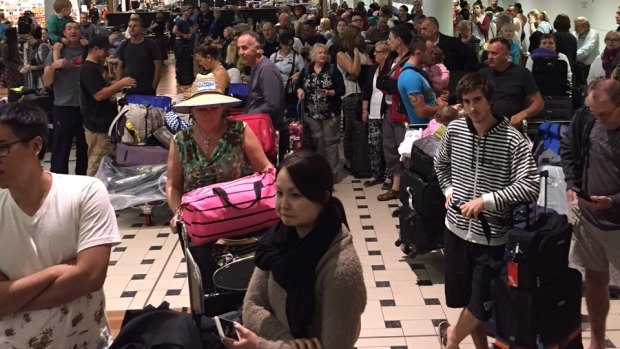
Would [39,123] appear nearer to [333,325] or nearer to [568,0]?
[333,325]

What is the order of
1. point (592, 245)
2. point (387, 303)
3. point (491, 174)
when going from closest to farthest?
point (491, 174), point (592, 245), point (387, 303)

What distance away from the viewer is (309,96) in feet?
25.2

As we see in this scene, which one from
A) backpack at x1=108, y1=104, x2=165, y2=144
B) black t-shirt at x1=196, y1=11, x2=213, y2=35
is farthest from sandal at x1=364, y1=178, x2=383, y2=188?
black t-shirt at x1=196, y1=11, x2=213, y2=35

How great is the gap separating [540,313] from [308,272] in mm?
1782

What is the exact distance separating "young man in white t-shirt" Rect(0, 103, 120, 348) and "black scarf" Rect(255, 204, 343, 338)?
1.98 feet

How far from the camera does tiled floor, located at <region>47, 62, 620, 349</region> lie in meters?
4.49

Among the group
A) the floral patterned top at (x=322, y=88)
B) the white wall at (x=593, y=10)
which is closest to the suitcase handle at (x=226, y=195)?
the floral patterned top at (x=322, y=88)

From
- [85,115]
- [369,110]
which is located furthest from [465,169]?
[85,115]

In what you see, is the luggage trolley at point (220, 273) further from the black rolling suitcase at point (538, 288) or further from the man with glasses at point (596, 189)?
the man with glasses at point (596, 189)

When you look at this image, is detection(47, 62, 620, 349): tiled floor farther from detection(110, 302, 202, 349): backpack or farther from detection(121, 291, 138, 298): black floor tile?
detection(110, 302, 202, 349): backpack

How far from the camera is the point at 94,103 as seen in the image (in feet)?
23.2

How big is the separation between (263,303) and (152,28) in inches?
633

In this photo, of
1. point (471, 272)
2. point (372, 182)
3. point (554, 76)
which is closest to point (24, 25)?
point (372, 182)

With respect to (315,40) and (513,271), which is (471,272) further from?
(315,40)
